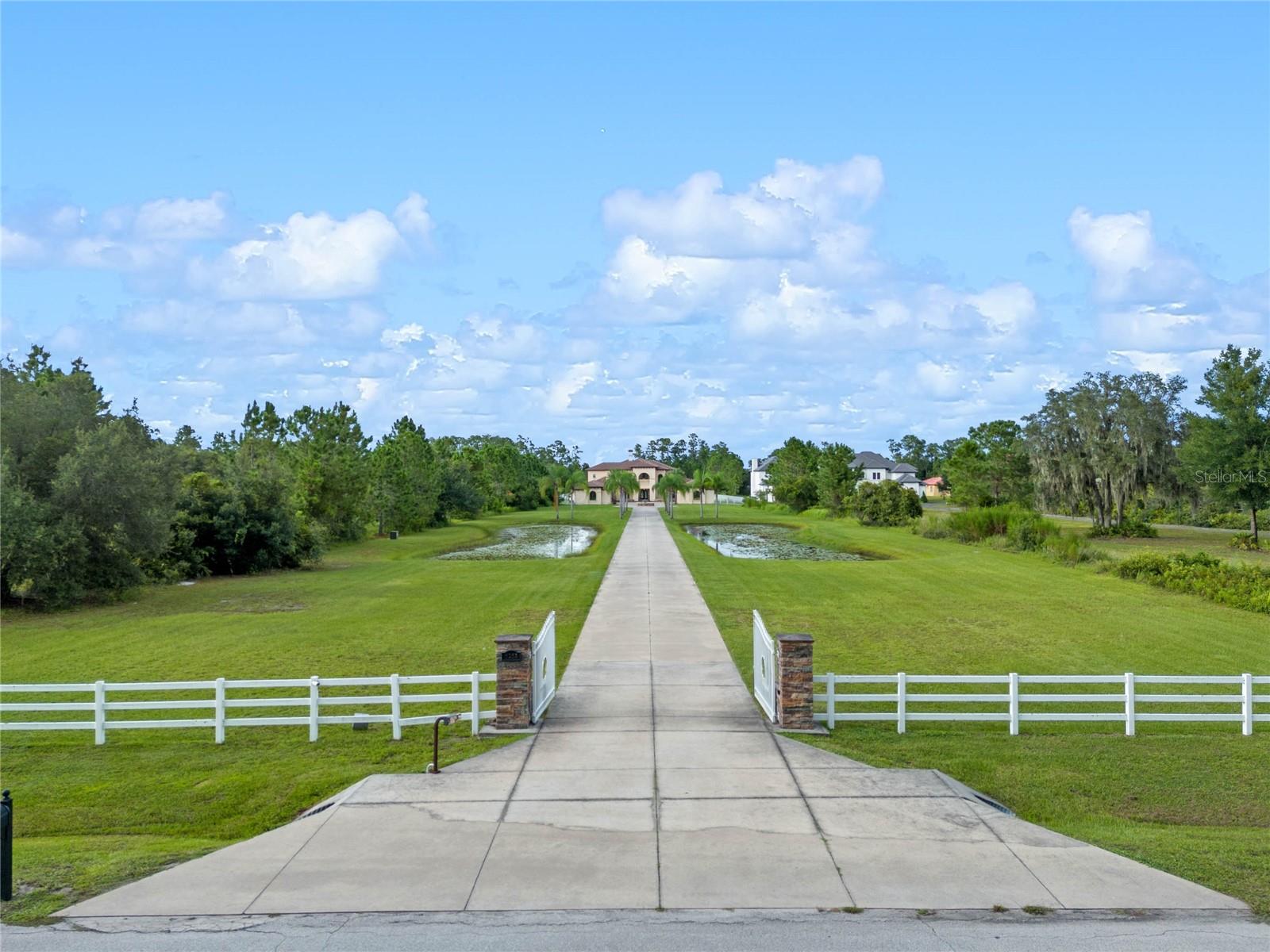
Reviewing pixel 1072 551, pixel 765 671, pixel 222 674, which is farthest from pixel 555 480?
Answer: pixel 765 671

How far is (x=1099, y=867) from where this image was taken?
29.4 ft

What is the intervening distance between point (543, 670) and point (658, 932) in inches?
303

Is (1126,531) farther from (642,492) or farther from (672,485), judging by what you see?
(642,492)

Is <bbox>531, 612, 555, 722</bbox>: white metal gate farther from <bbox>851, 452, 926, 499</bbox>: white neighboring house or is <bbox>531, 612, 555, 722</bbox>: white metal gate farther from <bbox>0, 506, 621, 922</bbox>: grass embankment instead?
<bbox>851, 452, 926, 499</bbox>: white neighboring house

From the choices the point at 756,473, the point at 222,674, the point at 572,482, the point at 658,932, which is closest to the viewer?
the point at 658,932

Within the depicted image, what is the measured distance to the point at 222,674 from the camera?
18.2 m

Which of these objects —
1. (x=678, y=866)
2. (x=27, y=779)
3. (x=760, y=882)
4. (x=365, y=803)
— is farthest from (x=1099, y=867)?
(x=27, y=779)

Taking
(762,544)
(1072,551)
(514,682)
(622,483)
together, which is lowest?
(762,544)

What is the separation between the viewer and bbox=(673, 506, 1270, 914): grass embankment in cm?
1069

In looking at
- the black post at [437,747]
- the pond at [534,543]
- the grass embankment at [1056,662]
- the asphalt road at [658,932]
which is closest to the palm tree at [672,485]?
the pond at [534,543]

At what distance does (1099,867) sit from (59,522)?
27036mm

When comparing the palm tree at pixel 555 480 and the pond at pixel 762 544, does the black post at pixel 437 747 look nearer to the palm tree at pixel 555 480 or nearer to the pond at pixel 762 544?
the pond at pixel 762 544

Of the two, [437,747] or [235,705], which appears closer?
[437,747]

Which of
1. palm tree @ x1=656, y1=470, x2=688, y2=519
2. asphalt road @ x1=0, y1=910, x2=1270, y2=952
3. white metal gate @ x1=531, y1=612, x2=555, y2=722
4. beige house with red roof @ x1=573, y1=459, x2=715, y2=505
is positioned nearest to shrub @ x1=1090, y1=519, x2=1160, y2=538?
white metal gate @ x1=531, y1=612, x2=555, y2=722
